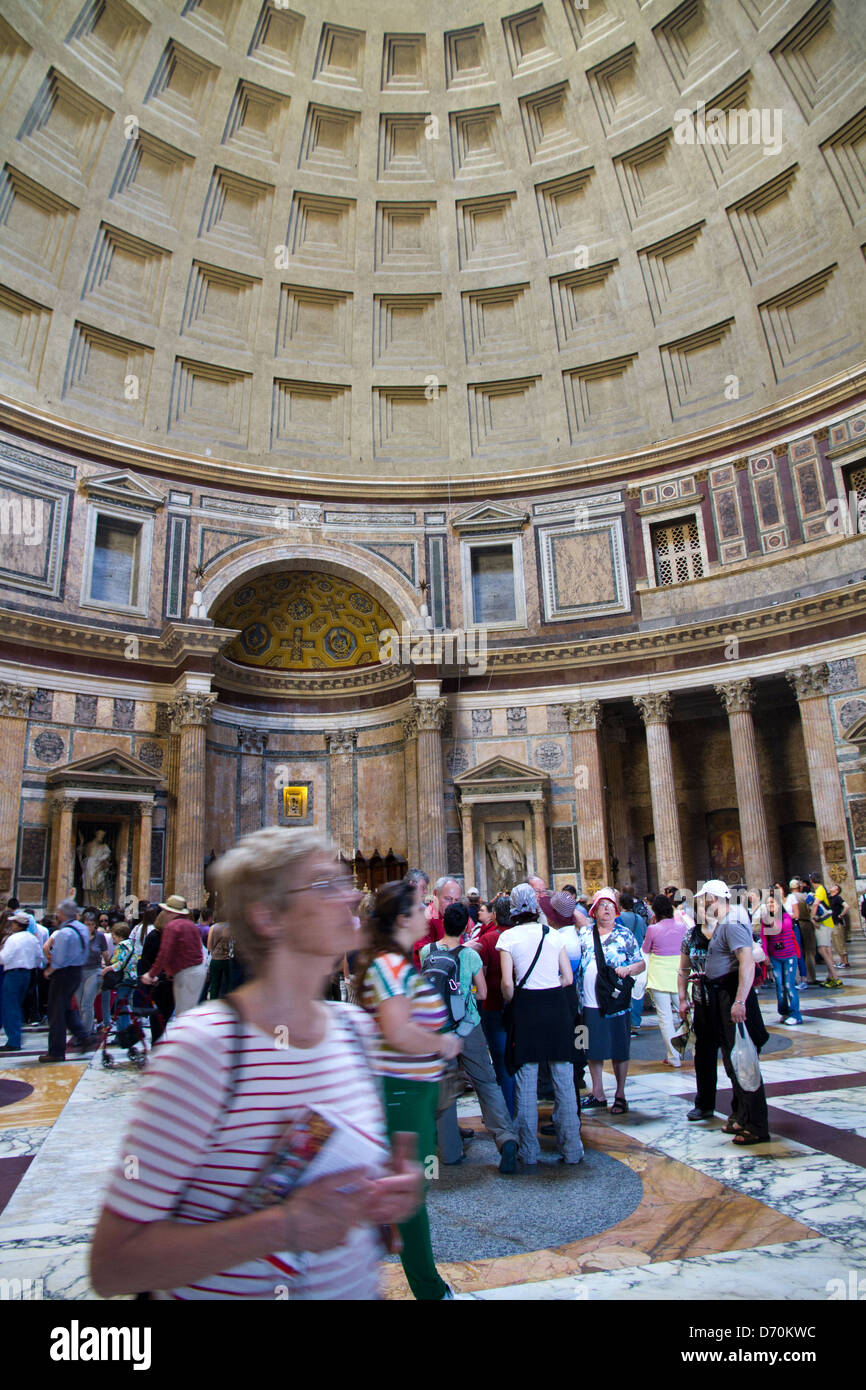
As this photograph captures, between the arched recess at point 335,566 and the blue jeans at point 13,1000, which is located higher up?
the arched recess at point 335,566

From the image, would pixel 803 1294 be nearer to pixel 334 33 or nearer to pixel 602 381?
pixel 602 381

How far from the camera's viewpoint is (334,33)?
961 inches

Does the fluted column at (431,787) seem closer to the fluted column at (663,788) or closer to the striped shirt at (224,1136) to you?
the fluted column at (663,788)

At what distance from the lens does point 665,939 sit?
8.02m

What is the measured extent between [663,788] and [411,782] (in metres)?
6.67

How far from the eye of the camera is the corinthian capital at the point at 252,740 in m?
24.0

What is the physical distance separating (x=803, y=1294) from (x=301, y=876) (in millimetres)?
2973

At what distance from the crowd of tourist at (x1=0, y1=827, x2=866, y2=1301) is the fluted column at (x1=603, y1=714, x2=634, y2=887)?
51.1 ft

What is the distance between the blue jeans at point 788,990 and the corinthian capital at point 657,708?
1207 centimetres

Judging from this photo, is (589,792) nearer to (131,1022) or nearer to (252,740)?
(252,740)

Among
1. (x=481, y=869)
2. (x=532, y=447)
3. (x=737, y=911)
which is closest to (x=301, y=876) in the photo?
(x=737, y=911)

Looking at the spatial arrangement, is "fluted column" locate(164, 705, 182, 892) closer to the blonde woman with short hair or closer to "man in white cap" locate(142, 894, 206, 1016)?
"man in white cap" locate(142, 894, 206, 1016)

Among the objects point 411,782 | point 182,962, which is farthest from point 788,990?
point 411,782

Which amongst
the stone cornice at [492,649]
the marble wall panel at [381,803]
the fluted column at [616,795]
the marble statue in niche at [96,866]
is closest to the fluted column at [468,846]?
the marble wall panel at [381,803]
